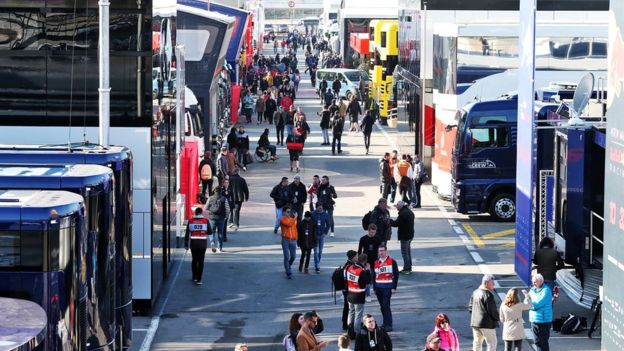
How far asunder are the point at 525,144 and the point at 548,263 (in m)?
2.27

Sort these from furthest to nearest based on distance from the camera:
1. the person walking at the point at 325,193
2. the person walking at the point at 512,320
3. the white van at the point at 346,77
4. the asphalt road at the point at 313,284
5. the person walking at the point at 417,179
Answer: the white van at the point at 346,77 → the person walking at the point at 417,179 → the person walking at the point at 325,193 → the asphalt road at the point at 313,284 → the person walking at the point at 512,320

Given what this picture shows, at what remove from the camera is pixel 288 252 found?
88.9 ft

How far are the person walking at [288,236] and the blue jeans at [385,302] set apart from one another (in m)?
4.56

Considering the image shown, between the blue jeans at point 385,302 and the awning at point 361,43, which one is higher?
the awning at point 361,43

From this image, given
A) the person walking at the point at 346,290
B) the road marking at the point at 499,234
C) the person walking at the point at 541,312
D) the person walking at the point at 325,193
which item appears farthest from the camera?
the road marking at the point at 499,234

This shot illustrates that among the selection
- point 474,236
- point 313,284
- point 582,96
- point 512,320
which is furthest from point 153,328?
point 474,236

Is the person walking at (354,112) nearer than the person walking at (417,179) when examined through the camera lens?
No

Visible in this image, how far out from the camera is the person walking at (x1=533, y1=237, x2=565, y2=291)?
22828 mm

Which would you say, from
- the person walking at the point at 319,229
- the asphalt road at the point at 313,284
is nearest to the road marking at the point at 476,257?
the asphalt road at the point at 313,284

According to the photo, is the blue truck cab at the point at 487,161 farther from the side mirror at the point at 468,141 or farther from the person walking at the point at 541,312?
the person walking at the point at 541,312

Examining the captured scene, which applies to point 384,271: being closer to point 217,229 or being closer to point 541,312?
point 541,312

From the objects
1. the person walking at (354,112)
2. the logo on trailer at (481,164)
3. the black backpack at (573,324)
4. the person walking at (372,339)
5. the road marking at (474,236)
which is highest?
the person walking at (354,112)

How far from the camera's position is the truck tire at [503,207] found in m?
33.3

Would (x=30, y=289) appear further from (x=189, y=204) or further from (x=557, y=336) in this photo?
(x=189, y=204)
